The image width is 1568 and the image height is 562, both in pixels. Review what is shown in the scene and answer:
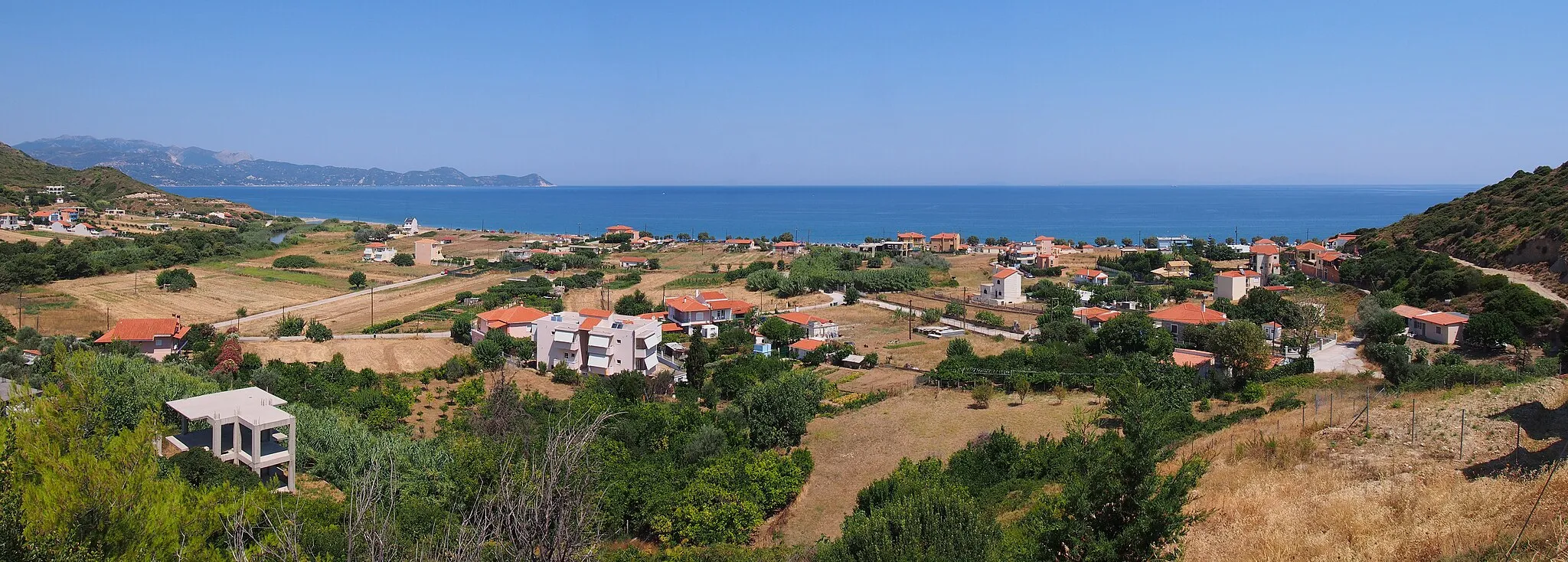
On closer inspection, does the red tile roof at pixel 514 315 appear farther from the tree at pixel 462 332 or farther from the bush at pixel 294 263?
the bush at pixel 294 263

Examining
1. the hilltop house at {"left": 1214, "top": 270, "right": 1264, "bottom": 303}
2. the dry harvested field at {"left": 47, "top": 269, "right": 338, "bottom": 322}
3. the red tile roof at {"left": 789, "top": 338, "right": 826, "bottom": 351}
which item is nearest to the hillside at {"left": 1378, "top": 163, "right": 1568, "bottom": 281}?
the hilltop house at {"left": 1214, "top": 270, "right": 1264, "bottom": 303}

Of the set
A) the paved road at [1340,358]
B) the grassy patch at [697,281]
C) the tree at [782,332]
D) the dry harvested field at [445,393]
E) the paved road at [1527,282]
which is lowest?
the dry harvested field at [445,393]

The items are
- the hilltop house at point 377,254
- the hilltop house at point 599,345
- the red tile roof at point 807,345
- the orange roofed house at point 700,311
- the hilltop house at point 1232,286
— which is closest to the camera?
the hilltop house at point 599,345

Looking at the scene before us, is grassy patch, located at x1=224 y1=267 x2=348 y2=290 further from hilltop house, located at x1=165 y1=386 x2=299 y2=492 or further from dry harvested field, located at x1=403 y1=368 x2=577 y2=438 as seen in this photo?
hilltop house, located at x1=165 y1=386 x2=299 y2=492

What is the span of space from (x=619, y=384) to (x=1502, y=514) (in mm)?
18789

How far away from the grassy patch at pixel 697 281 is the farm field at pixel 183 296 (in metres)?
17.2

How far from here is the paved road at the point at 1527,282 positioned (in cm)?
2948

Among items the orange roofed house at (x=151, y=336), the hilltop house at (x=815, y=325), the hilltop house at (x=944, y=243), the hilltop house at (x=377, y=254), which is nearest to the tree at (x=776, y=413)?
the hilltop house at (x=815, y=325)

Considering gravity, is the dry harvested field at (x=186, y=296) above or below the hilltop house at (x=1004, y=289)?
below

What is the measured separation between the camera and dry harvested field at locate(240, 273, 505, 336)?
35156 mm

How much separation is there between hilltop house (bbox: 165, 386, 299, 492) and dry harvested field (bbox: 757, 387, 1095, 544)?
8503 millimetres

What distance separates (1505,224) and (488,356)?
146 feet

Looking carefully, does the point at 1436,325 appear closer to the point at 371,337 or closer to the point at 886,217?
the point at 371,337

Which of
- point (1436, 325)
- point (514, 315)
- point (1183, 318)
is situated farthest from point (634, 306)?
point (1436, 325)
